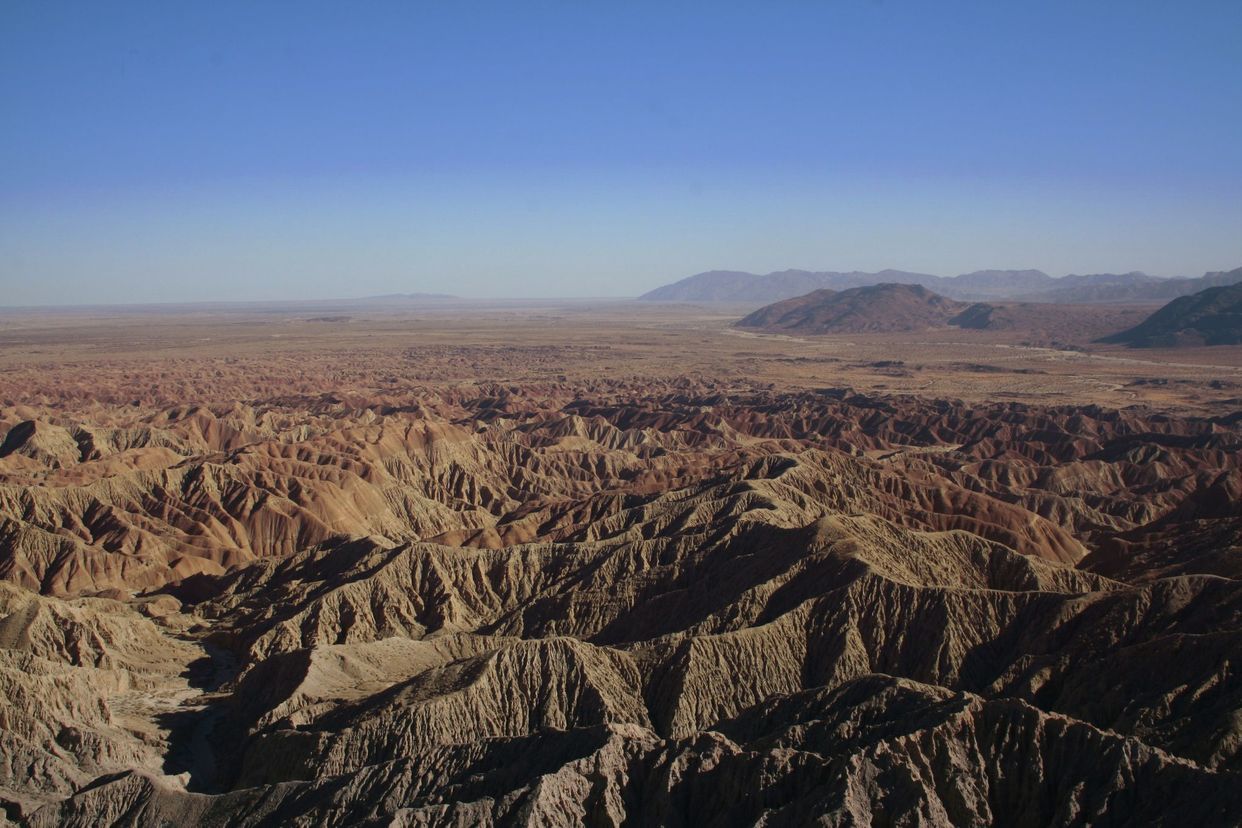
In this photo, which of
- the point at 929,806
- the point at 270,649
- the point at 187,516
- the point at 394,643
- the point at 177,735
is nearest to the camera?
the point at 929,806

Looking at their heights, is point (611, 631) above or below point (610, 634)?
above

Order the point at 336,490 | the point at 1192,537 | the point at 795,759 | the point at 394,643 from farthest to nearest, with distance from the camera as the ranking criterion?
the point at 336,490 < the point at 1192,537 < the point at 394,643 < the point at 795,759

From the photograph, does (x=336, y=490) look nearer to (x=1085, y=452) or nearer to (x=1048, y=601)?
(x=1048, y=601)

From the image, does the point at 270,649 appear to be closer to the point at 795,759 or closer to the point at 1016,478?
the point at 795,759

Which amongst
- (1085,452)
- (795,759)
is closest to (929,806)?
(795,759)

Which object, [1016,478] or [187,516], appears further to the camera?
[1016,478]

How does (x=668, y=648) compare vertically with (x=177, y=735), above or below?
above

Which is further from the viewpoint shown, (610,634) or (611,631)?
(611,631)
